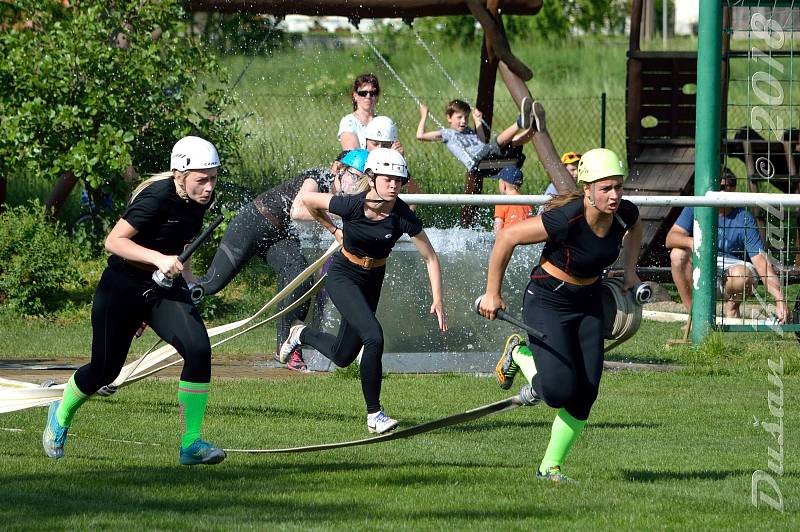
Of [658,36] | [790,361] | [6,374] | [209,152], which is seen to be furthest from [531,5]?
[658,36]

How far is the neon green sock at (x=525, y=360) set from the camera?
7902 millimetres

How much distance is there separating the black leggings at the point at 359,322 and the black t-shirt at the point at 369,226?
159mm

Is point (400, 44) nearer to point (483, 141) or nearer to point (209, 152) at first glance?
point (483, 141)

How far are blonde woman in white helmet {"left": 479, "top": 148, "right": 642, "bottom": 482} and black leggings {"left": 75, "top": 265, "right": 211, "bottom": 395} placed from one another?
1520 millimetres

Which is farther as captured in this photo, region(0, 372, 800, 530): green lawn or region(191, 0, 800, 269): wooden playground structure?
region(191, 0, 800, 269): wooden playground structure

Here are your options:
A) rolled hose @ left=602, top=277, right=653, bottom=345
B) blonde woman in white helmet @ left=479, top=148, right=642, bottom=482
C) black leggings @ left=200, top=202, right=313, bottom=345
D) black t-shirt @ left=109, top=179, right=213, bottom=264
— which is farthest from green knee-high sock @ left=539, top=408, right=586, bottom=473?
black leggings @ left=200, top=202, right=313, bottom=345

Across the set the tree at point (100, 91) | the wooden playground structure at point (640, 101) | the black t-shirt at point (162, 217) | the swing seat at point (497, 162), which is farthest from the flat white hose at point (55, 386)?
the wooden playground structure at point (640, 101)

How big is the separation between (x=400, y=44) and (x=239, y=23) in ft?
64.4

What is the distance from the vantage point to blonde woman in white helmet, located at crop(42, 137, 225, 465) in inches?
296

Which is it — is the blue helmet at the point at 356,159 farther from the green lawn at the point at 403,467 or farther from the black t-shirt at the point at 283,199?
the green lawn at the point at 403,467

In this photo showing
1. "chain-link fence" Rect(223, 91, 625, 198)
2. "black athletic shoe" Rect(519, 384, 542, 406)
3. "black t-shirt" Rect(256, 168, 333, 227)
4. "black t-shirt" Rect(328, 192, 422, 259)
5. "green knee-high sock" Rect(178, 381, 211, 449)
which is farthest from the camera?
"chain-link fence" Rect(223, 91, 625, 198)

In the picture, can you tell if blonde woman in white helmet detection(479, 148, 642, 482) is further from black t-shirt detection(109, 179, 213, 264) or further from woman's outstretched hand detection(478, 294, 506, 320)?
black t-shirt detection(109, 179, 213, 264)

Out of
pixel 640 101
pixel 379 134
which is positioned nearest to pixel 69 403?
pixel 379 134

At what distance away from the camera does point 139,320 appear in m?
7.82
